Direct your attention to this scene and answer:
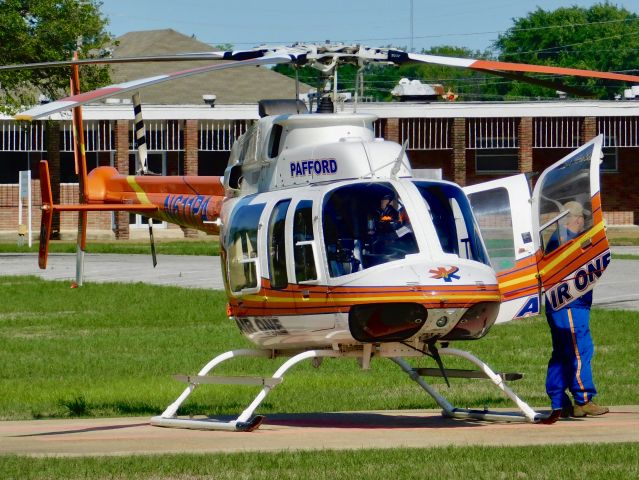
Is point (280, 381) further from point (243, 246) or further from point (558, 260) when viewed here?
point (558, 260)

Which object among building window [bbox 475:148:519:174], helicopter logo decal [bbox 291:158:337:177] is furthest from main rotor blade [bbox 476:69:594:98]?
building window [bbox 475:148:519:174]

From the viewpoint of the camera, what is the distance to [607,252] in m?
12.6

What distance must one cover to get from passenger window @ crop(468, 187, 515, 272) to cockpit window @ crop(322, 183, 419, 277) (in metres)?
1.33

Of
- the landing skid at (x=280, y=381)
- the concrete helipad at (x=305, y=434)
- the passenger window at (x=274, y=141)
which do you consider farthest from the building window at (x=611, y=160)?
the passenger window at (x=274, y=141)

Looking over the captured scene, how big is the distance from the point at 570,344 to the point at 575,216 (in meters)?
1.27

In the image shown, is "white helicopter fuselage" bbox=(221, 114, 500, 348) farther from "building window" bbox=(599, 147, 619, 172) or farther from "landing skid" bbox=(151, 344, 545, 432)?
"building window" bbox=(599, 147, 619, 172)

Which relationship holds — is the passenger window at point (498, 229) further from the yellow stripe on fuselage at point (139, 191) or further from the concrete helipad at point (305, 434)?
the yellow stripe on fuselage at point (139, 191)

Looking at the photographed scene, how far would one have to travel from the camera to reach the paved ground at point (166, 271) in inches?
1237

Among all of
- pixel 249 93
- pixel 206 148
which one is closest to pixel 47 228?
pixel 206 148

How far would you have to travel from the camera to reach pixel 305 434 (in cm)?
1258

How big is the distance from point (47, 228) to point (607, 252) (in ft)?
24.1

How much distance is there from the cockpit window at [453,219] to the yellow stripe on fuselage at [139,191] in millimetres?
6685

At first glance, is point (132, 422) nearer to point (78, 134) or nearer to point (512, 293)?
point (512, 293)

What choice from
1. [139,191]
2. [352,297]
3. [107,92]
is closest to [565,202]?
[352,297]
